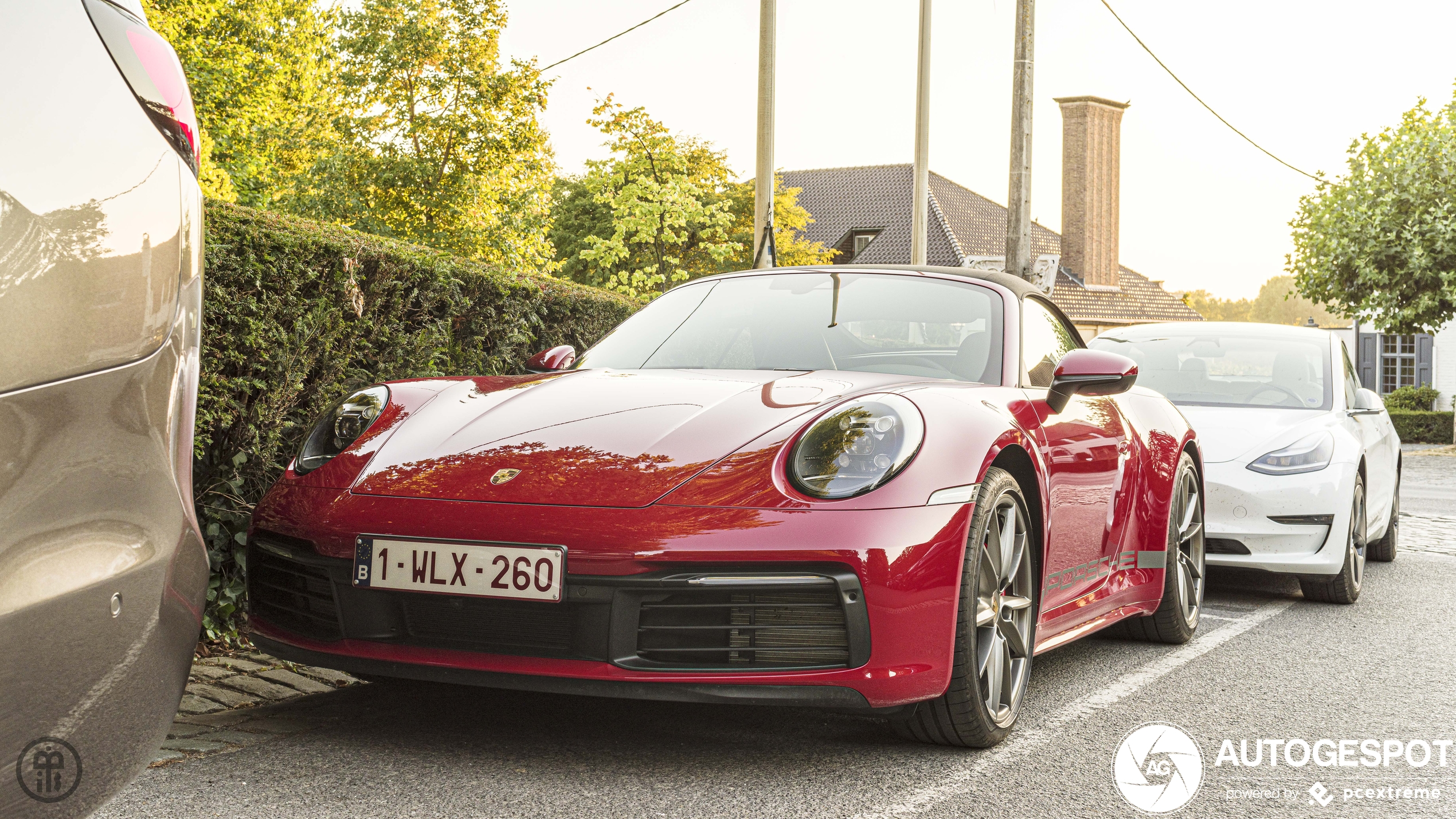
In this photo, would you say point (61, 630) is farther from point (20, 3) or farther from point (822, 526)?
point (822, 526)

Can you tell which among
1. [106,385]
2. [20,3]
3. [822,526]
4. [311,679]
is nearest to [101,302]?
[106,385]

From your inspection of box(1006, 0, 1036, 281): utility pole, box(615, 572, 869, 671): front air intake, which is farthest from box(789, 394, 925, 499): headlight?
box(1006, 0, 1036, 281): utility pole

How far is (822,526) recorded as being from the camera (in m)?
2.99

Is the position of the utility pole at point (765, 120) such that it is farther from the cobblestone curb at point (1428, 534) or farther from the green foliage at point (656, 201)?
the green foliage at point (656, 201)

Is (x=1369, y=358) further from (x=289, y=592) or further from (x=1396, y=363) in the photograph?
(x=289, y=592)

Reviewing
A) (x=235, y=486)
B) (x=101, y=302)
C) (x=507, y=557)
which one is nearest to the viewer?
(x=101, y=302)

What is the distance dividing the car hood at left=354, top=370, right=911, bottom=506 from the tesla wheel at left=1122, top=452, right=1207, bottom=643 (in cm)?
200

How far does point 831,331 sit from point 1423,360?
38219 mm

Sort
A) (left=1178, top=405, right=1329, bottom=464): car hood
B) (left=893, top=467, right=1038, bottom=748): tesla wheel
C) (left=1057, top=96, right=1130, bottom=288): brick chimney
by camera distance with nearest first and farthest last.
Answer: (left=893, top=467, right=1038, bottom=748): tesla wheel → (left=1178, top=405, right=1329, bottom=464): car hood → (left=1057, top=96, right=1130, bottom=288): brick chimney

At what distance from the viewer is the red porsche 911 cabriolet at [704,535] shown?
9.70 feet

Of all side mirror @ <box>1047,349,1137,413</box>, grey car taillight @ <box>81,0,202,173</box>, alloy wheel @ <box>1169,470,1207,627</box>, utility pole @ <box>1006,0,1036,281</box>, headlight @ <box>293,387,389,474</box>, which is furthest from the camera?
utility pole @ <box>1006,0,1036,281</box>

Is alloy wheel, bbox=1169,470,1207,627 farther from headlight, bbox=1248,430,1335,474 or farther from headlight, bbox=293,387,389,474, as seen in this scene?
headlight, bbox=293,387,389,474

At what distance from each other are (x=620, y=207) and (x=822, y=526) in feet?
103

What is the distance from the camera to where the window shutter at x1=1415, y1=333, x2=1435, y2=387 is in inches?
1448
